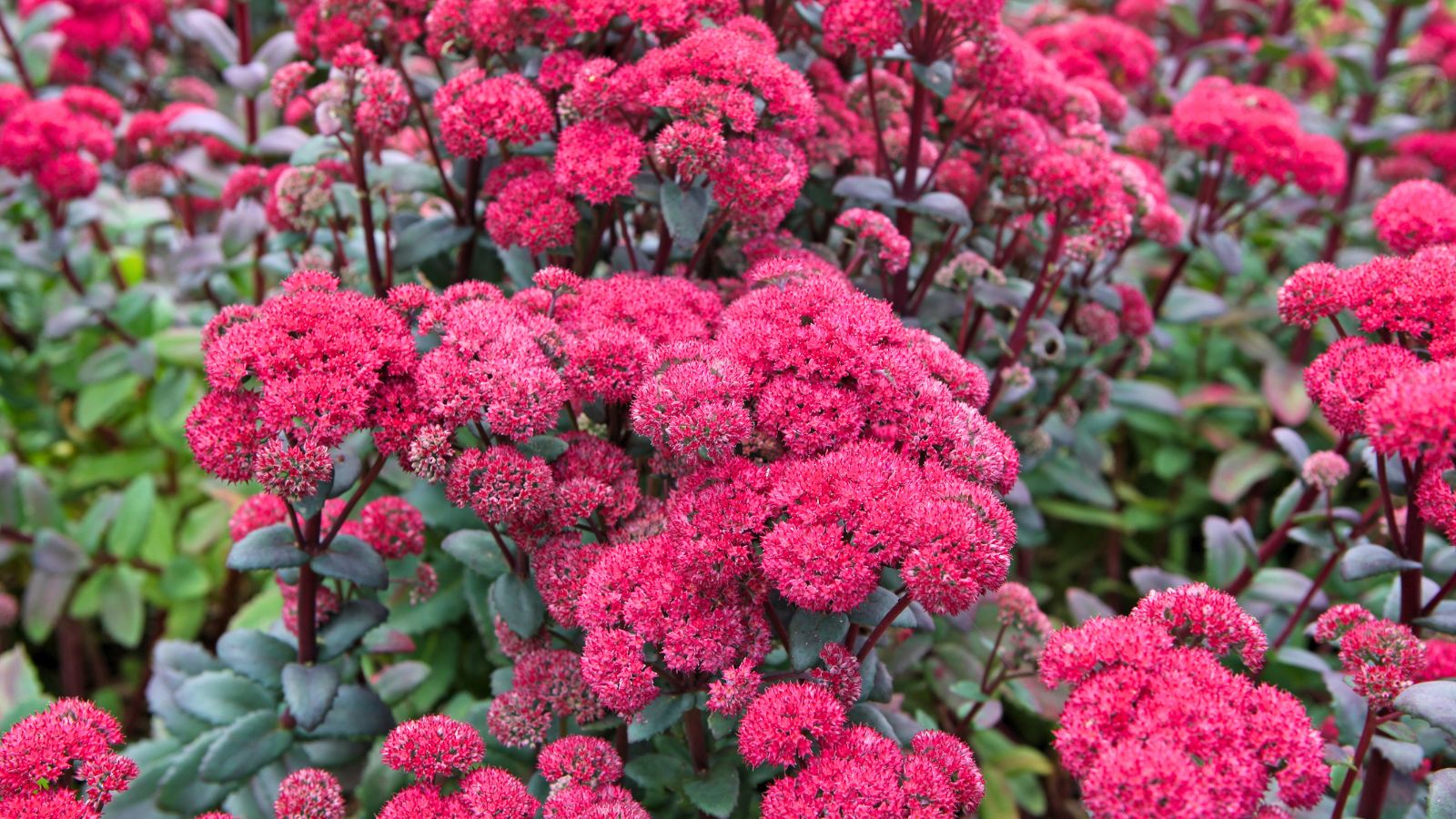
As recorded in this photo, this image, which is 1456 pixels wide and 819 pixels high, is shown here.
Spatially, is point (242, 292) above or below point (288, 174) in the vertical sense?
below

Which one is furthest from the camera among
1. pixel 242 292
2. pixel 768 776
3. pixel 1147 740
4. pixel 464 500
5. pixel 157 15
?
pixel 157 15

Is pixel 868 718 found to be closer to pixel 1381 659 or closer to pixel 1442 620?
pixel 1381 659

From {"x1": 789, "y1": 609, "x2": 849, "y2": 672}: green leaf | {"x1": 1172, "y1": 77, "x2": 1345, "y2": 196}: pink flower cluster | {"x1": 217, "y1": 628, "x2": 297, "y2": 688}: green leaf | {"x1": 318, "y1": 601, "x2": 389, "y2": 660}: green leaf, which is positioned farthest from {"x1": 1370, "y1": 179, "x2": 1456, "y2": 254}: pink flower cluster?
{"x1": 217, "y1": 628, "x2": 297, "y2": 688}: green leaf

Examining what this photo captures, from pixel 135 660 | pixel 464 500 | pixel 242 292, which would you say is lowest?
pixel 135 660

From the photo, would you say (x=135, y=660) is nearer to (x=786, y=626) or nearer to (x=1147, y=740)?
(x=786, y=626)

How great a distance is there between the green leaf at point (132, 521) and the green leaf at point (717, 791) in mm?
2648

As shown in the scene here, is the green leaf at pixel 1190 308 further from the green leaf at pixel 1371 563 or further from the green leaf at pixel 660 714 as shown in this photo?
the green leaf at pixel 660 714

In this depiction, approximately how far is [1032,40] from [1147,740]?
3.19 meters

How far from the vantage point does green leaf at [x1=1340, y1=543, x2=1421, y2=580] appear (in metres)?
2.02

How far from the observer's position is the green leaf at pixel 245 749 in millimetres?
2160

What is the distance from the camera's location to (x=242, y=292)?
169 inches

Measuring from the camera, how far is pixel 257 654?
2273 mm

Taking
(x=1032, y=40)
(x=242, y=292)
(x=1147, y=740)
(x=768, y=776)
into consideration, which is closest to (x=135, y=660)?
(x=242, y=292)

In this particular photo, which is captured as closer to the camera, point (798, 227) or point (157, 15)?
point (798, 227)
